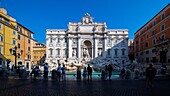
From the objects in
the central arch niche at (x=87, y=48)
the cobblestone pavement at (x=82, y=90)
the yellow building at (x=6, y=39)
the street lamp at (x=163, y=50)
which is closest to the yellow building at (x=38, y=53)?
the central arch niche at (x=87, y=48)

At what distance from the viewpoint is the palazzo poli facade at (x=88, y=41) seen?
4875cm

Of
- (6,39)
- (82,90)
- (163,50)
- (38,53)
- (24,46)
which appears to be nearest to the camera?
(82,90)

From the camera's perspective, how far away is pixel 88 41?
50125 mm

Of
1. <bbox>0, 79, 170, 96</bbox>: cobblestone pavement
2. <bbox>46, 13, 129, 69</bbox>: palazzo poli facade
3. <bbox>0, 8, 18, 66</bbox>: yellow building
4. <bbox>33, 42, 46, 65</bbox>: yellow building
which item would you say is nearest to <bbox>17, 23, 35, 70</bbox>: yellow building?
<bbox>0, 8, 18, 66</bbox>: yellow building

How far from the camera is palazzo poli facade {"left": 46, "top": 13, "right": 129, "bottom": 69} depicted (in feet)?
160

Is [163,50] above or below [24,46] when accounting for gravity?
below

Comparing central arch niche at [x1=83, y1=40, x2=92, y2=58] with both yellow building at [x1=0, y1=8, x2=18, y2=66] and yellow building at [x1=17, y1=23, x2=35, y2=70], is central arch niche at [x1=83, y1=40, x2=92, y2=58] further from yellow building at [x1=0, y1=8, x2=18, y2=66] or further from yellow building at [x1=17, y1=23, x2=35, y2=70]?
yellow building at [x1=0, y1=8, x2=18, y2=66]

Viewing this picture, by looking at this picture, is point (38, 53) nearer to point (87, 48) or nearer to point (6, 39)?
point (87, 48)

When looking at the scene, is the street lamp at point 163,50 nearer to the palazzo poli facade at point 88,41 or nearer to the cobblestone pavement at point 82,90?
the palazzo poli facade at point 88,41

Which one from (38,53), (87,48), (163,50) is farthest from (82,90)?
(38,53)

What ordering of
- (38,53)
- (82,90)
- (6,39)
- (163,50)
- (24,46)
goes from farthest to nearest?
1. (38,53)
2. (24,46)
3. (6,39)
4. (163,50)
5. (82,90)

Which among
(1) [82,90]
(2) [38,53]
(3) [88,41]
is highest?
(3) [88,41]

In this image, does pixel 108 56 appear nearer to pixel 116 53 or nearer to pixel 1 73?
pixel 116 53

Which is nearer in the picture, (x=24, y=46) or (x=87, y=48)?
(x=24, y=46)
